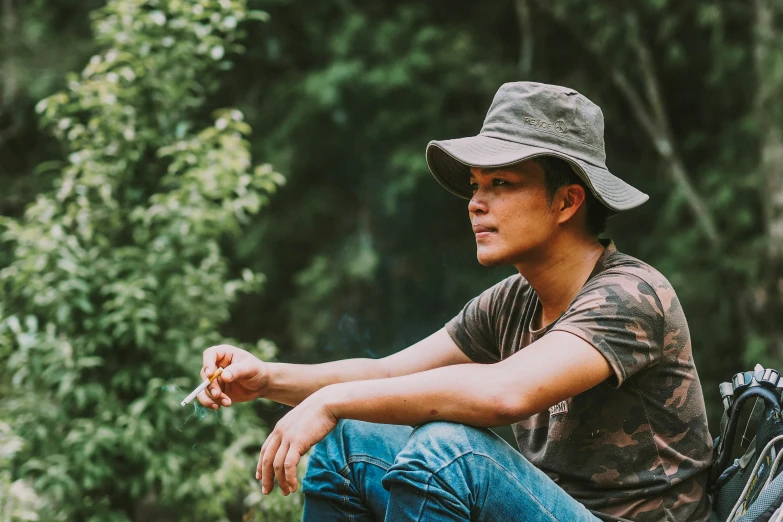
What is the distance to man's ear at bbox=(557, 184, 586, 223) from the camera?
212 cm

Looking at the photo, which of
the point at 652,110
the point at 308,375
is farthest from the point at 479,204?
the point at 652,110

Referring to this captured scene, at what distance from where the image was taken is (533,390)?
5.77 ft

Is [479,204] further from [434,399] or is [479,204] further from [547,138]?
[434,399]

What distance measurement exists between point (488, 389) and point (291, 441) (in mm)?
394

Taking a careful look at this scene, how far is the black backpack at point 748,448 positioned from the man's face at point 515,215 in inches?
21.6

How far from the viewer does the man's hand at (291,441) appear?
1771mm

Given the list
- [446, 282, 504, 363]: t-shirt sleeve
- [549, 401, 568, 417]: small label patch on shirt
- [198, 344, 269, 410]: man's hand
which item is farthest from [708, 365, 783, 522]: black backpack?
[198, 344, 269, 410]: man's hand

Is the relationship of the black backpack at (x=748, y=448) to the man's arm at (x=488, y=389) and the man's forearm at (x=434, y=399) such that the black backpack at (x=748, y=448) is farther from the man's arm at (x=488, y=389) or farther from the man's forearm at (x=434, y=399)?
the man's forearm at (x=434, y=399)

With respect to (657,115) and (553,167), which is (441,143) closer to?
(553,167)

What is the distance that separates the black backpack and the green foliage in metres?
1.68

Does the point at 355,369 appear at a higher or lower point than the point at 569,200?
lower

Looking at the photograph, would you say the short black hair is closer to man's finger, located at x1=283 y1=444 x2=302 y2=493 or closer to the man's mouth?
the man's mouth

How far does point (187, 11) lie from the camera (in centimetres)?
375

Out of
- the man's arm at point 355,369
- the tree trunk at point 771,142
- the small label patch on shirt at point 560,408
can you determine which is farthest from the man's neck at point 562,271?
the tree trunk at point 771,142
